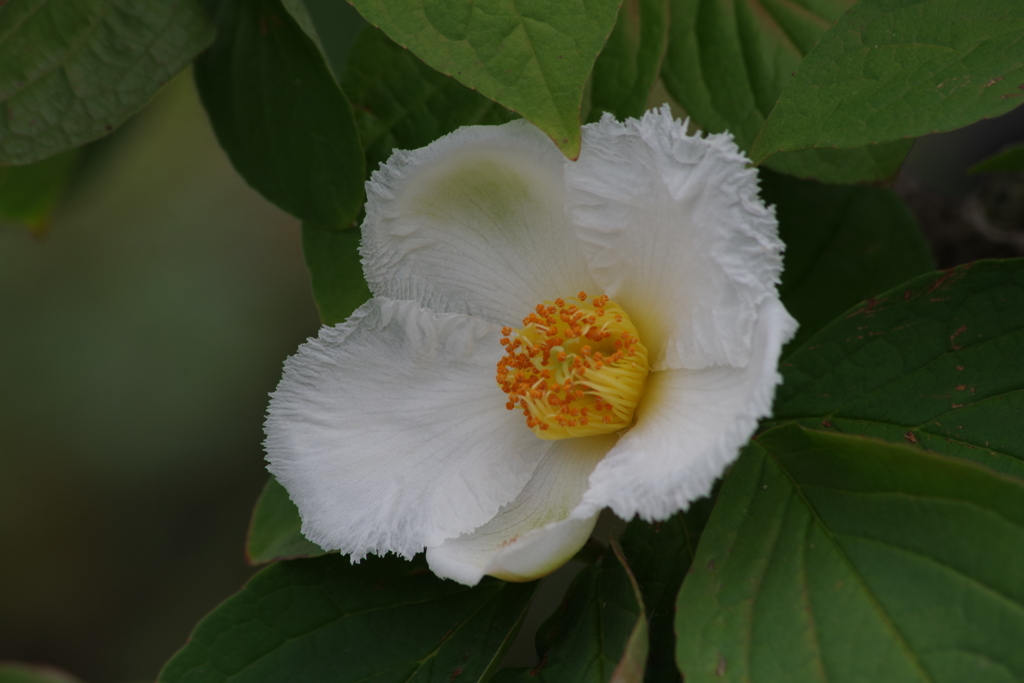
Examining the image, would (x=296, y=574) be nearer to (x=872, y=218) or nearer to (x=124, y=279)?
(x=872, y=218)

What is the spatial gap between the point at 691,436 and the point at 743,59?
0.55m

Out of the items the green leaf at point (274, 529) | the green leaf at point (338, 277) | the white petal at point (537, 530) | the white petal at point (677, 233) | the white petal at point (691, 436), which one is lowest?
the green leaf at point (274, 529)

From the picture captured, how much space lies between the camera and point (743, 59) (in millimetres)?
1075

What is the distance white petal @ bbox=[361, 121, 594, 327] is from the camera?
90 centimetres

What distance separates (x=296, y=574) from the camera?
3.27 feet

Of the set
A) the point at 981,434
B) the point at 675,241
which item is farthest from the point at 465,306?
the point at 981,434

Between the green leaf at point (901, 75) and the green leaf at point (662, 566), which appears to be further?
the green leaf at point (662, 566)

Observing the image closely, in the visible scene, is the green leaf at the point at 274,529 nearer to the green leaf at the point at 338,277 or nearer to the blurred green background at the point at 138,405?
the green leaf at the point at 338,277

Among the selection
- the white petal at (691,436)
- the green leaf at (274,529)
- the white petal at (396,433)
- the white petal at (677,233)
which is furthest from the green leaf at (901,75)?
the green leaf at (274,529)

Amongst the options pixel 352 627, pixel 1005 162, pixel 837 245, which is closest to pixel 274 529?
pixel 352 627

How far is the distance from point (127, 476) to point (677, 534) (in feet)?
8.30

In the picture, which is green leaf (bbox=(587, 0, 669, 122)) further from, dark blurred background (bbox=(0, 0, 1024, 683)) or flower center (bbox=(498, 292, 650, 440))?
dark blurred background (bbox=(0, 0, 1024, 683))

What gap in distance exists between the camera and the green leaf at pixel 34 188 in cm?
137

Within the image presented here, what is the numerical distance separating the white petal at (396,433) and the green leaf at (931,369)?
0.32m
